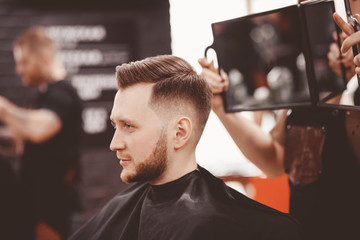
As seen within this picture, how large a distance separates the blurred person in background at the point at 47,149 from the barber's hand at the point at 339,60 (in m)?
1.91

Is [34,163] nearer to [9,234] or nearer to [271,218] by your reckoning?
[9,234]

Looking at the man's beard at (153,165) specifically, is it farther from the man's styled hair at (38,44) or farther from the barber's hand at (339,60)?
the man's styled hair at (38,44)

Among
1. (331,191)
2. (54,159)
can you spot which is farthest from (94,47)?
(331,191)

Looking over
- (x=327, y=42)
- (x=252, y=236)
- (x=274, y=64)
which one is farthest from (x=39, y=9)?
(x=252, y=236)

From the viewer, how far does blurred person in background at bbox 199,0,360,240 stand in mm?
1229

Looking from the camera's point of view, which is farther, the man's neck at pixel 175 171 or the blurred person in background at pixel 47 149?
the blurred person in background at pixel 47 149

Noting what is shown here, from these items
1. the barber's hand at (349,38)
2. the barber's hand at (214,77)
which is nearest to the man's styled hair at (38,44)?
the barber's hand at (214,77)

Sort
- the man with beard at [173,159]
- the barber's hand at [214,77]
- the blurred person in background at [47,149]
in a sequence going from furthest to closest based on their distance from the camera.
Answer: the blurred person in background at [47,149]
the barber's hand at [214,77]
the man with beard at [173,159]

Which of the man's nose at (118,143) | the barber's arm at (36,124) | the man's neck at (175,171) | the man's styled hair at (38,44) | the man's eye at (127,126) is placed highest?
the man's styled hair at (38,44)

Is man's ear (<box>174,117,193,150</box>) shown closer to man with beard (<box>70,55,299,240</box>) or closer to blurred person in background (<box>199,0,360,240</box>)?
man with beard (<box>70,55,299,240</box>)

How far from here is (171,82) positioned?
3.81 feet

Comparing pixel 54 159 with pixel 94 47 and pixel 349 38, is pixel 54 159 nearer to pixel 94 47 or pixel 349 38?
pixel 94 47

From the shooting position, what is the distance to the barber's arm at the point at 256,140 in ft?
4.87

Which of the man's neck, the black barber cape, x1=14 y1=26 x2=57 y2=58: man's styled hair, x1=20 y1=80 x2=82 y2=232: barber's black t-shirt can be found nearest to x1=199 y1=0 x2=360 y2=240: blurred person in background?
the black barber cape
